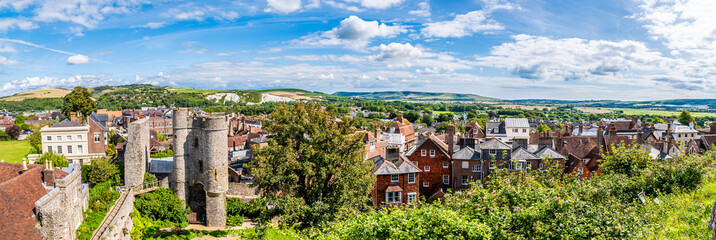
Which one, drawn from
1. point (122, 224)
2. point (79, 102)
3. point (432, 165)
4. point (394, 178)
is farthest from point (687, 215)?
point (79, 102)

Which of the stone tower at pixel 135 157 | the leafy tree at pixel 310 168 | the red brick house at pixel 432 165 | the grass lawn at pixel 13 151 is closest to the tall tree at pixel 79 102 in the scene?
the grass lawn at pixel 13 151

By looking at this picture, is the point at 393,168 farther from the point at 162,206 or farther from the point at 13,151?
the point at 13,151

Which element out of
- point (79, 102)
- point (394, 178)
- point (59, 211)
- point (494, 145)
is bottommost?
point (394, 178)

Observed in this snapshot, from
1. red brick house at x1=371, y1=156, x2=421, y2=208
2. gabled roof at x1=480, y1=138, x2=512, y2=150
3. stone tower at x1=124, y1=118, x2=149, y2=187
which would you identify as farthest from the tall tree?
gabled roof at x1=480, y1=138, x2=512, y2=150

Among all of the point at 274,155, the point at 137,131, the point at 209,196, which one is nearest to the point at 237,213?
the point at 209,196

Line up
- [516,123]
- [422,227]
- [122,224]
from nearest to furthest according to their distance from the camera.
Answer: [422,227] < [122,224] < [516,123]

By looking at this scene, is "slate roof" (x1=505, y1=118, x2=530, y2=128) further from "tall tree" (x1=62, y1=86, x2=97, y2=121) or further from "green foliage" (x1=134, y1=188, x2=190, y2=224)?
"tall tree" (x1=62, y1=86, x2=97, y2=121)
